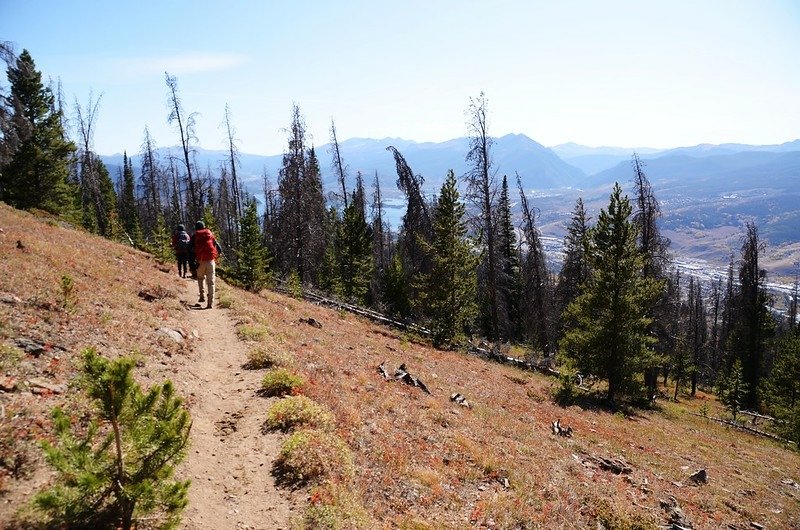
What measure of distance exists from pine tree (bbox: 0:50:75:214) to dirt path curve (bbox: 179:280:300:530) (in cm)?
3199

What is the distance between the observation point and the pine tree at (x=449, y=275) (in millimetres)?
25516

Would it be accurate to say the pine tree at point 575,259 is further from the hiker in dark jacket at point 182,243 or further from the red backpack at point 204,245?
the red backpack at point 204,245

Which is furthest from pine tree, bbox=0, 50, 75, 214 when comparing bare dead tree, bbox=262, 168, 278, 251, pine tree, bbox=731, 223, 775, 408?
pine tree, bbox=731, 223, 775, 408

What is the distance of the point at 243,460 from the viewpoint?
23.4 feet

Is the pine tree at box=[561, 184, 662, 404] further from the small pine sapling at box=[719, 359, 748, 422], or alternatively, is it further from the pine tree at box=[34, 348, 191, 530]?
the pine tree at box=[34, 348, 191, 530]

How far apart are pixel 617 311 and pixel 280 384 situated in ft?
60.6

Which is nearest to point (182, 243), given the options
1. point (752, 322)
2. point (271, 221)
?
point (271, 221)

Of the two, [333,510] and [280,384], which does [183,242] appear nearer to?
[280,384]

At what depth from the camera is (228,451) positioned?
7.29 meters

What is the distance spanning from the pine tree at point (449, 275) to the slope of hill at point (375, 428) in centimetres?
644

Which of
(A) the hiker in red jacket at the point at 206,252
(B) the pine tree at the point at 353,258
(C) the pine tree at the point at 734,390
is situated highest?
(A) the hiker in red jacket at the point at 206,252

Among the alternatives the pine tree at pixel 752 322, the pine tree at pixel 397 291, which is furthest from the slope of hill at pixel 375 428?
the pine tree at pixel 752 322

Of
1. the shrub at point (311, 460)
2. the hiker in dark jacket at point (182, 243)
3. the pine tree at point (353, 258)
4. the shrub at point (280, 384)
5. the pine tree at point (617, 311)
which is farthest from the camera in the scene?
the pine tree at point (353, 258)

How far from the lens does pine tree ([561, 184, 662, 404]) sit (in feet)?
73.0
